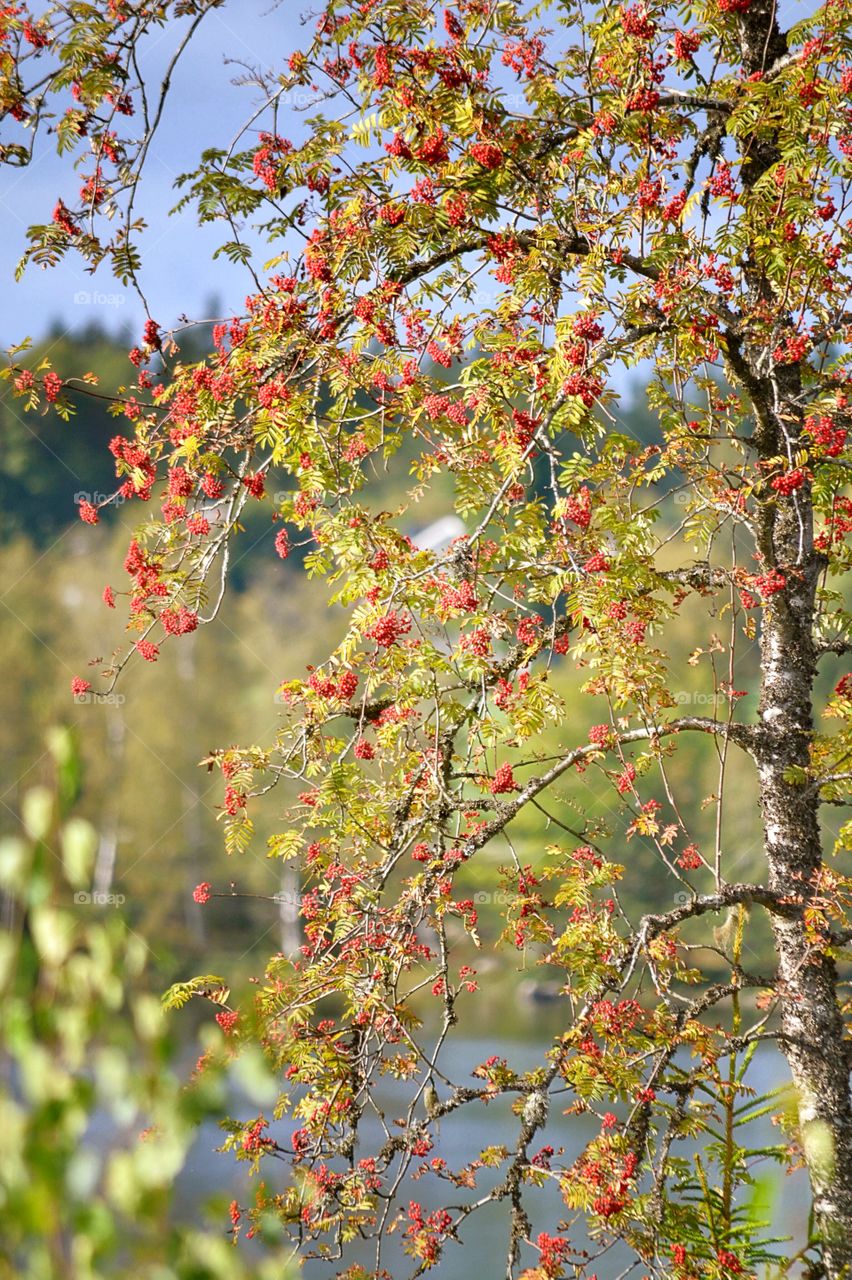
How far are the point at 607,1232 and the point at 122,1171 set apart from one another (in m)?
1.94

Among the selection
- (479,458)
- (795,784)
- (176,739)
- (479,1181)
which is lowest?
(795,784)

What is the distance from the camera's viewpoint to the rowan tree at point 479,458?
9.11ft

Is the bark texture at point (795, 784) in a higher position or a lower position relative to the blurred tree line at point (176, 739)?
lower

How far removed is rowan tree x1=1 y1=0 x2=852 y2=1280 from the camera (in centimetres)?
278

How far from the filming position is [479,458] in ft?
10.4

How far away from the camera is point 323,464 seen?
112 inches

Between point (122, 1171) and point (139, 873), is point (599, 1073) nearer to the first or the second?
point (122, 1171)

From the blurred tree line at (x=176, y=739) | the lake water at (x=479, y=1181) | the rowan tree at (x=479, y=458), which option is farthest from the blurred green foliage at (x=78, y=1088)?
the blurred tree line at (x=176, y=739)

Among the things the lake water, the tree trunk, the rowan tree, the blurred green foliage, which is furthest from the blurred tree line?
the blurred green foliage

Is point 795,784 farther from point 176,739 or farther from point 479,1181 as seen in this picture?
point 176,739

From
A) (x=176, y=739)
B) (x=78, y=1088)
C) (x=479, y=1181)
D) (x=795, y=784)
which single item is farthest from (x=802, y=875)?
(x=176, y=739)

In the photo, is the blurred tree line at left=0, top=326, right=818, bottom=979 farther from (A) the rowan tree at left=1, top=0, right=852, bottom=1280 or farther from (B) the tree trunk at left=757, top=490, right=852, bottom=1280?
(A) the rowan tree at left=1, top=0, right=852, bottom=1280

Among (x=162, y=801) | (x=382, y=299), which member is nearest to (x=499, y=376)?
(x=382, y=299)

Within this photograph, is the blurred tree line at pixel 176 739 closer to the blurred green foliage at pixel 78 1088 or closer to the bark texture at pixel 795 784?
the bark texture at pixel 795 784
